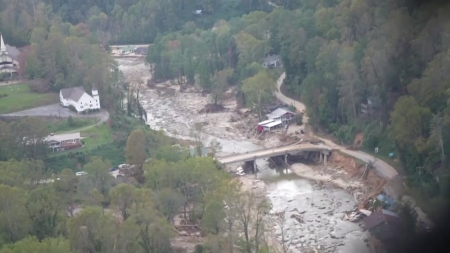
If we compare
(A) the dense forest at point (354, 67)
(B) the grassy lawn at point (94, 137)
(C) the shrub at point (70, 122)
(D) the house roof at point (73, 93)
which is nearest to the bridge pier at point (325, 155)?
(A) the dense forest at point (354, 67)

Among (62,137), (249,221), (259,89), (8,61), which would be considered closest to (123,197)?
(249,221)

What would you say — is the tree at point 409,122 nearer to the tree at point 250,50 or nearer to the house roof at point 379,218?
the house roof at point 379,218

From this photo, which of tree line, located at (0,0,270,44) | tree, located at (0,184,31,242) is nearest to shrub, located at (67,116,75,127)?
tree, located at (0,184,31,242)

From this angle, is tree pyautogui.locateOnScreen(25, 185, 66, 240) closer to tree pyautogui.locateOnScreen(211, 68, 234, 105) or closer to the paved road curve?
the paved road curve

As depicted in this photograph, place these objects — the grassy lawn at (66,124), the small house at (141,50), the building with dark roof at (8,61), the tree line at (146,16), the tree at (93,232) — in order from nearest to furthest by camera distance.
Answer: the tree at (93,232) < the grassy lawn at (66,124) < the building with dark roof at (8,61) < the small house at (141,50) < the tree line at (146,16)

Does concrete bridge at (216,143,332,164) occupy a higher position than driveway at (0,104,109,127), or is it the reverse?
driveway at (0,104,109,127)

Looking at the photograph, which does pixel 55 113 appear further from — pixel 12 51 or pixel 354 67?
pixel 354 67
